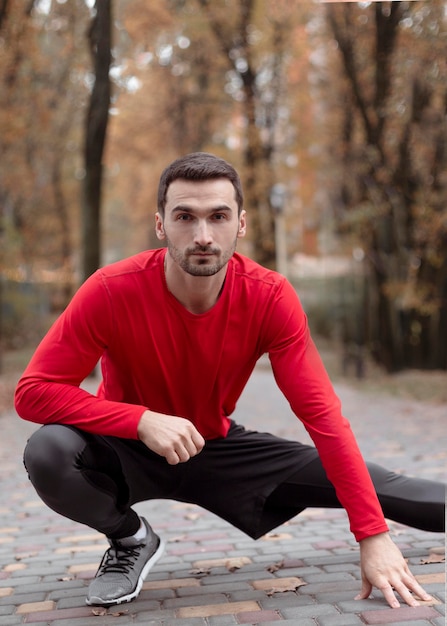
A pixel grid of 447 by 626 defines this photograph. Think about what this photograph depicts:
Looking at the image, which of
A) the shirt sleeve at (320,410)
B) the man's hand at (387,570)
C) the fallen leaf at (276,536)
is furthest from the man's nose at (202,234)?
the fallen leaf at (276,536)

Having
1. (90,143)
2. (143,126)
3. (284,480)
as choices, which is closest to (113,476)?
(284,480)

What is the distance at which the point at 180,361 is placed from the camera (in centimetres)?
332

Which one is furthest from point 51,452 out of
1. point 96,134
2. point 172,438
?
point 96,134

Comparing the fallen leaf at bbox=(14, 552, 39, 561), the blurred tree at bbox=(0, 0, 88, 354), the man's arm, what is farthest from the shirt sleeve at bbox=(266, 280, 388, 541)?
the blurred tree at bbox=(0, 0, 88, 354)

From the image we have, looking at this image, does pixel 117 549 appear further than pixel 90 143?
No

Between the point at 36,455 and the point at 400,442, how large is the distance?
537cm

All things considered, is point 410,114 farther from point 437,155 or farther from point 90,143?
point 90,143

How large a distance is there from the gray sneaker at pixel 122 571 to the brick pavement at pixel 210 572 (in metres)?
0.06

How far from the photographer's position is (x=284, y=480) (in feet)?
11.5

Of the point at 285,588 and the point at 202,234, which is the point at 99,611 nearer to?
the point at 285,588

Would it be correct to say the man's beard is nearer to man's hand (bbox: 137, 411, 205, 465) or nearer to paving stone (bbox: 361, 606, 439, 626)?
man's hand (bbox: 137, 411, 205, 465)

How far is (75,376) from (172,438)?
0.48 m

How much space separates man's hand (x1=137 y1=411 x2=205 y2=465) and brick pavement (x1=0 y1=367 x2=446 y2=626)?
62 centimetres

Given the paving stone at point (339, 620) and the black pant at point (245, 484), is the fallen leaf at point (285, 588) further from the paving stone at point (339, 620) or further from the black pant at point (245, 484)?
the paving stone at point (339, 620)
